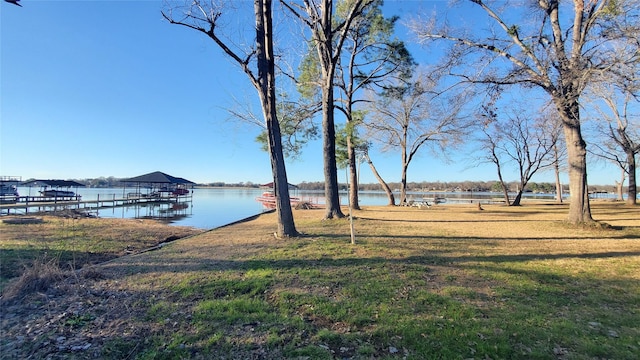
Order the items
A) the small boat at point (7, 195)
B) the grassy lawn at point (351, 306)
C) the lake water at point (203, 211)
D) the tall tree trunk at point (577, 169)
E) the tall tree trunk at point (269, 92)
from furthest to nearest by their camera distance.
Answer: the small boat at point (7, 195) < the lake water at point (203, 211) < the tall tree trunk at point (577, 169) < the tall tree trunk at point (269, 92) < the grassy lawn at point (351, 306)

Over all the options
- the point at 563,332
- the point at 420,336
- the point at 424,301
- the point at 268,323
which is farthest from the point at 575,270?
the point at 268,323

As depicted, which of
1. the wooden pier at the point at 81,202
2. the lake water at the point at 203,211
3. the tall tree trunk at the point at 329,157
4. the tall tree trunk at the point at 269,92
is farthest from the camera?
the wooden pier at the point at 81,202

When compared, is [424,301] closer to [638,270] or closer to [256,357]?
[256,357]

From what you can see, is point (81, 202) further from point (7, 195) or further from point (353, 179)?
point (353, 179)

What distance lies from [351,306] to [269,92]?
17.9ft

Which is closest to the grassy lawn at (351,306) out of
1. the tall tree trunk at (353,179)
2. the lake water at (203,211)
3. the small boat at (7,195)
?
the tall tree trunk at (353,179)

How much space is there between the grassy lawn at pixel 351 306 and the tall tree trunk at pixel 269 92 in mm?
1834

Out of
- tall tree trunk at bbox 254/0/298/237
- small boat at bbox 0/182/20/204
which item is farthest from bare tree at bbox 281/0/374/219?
small boat at bbox 0/182/20/204

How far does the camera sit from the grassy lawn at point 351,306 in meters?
2.63

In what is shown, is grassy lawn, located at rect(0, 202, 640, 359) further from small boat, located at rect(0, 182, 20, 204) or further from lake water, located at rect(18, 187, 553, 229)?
small boat, located at rect(0, 182, 20, 204)

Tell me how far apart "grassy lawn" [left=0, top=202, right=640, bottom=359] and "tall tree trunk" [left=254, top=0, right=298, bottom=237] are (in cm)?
183

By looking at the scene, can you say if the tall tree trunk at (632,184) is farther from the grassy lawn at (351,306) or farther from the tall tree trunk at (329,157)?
the tall tree trunk at (329,157)

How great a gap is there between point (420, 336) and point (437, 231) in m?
6.60

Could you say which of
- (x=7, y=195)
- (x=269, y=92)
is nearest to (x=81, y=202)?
(x=7, y=195)
